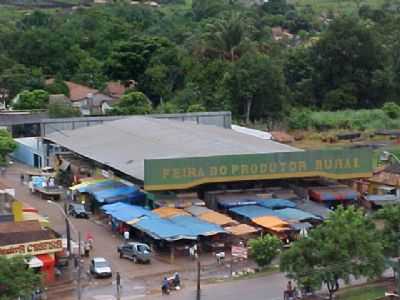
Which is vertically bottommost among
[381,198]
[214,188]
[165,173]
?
[381,198]

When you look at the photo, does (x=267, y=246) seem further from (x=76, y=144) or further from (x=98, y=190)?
(x=76, y=144)

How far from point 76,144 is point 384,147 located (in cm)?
1801

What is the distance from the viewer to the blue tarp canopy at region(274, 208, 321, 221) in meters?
35.2

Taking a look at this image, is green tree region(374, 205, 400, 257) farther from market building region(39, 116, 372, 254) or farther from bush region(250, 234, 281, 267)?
market building region(39, 116, 372, 254)

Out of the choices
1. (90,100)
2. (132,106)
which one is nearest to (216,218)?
(132,106)

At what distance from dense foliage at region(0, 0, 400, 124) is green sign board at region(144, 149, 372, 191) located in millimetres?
22271

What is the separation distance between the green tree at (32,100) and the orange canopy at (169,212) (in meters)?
31.1

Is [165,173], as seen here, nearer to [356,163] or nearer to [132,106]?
[356,163]

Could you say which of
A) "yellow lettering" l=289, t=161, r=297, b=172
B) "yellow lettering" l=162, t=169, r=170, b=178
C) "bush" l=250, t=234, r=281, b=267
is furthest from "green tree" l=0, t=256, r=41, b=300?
"yellow lettering" l=289, t=161, r=297, b=172

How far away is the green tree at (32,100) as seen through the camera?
6588 cm

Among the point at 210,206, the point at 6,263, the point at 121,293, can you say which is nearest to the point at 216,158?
the point at 210,206

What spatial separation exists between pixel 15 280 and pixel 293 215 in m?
12.9

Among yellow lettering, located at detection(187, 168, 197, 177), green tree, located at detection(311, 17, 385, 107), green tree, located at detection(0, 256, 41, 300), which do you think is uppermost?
green tree, located at detection(311, 17, 385, 107)

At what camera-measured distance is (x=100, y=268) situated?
30.8m
